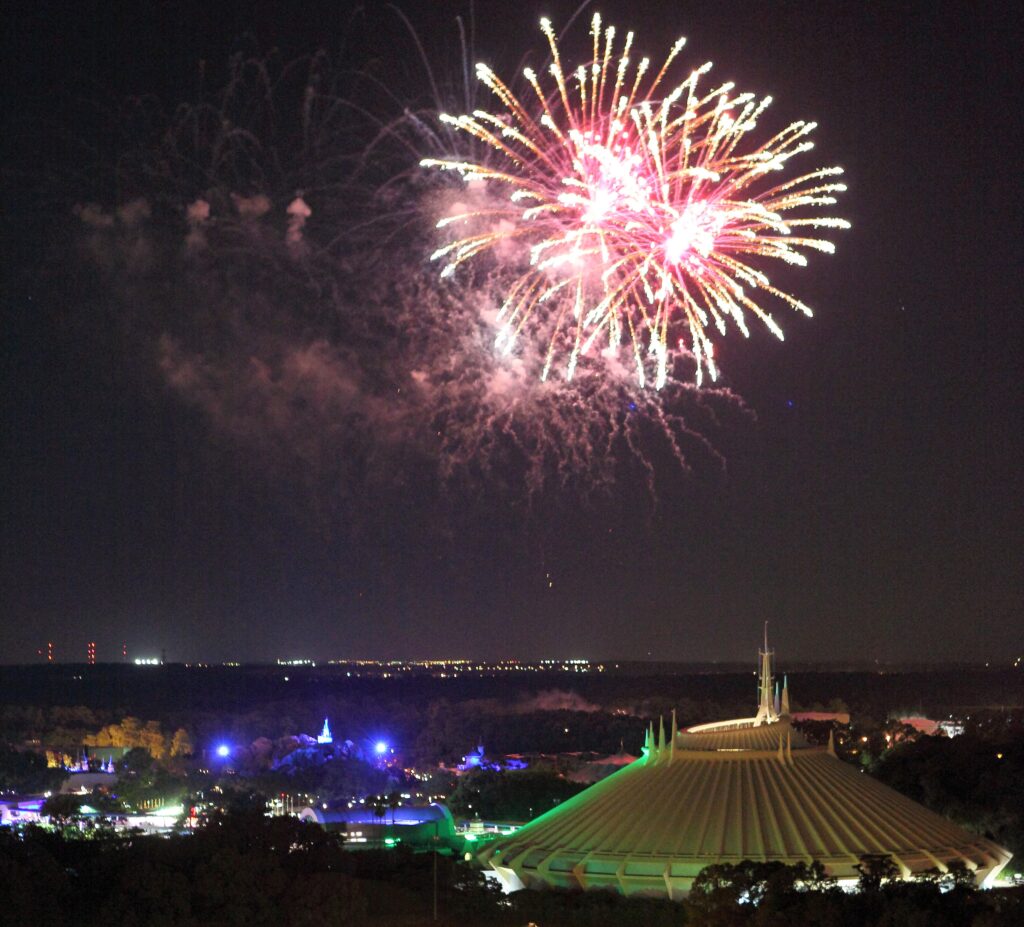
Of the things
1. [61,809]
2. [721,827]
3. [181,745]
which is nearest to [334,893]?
[721,827]

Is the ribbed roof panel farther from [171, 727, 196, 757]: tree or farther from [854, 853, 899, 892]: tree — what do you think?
[171, 727, 196, 757]: tree

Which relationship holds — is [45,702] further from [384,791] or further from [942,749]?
[942,749]

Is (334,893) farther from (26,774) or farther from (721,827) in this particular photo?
(26,774)

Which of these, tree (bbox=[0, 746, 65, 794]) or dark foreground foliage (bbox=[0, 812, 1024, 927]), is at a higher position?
dark foreground foliage (bbox=[0, 812, 1024, 927])

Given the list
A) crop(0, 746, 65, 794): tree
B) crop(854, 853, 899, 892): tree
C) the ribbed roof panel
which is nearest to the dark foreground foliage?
crop(854, 853, 899, 892): tree

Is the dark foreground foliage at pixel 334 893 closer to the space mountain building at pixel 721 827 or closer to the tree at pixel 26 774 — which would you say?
the space mountain building at pixel 721 827

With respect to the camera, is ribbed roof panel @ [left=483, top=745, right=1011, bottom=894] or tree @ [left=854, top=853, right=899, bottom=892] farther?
ribbed roof panel @ [left=483, top=745, right=1011, bottom=894]
